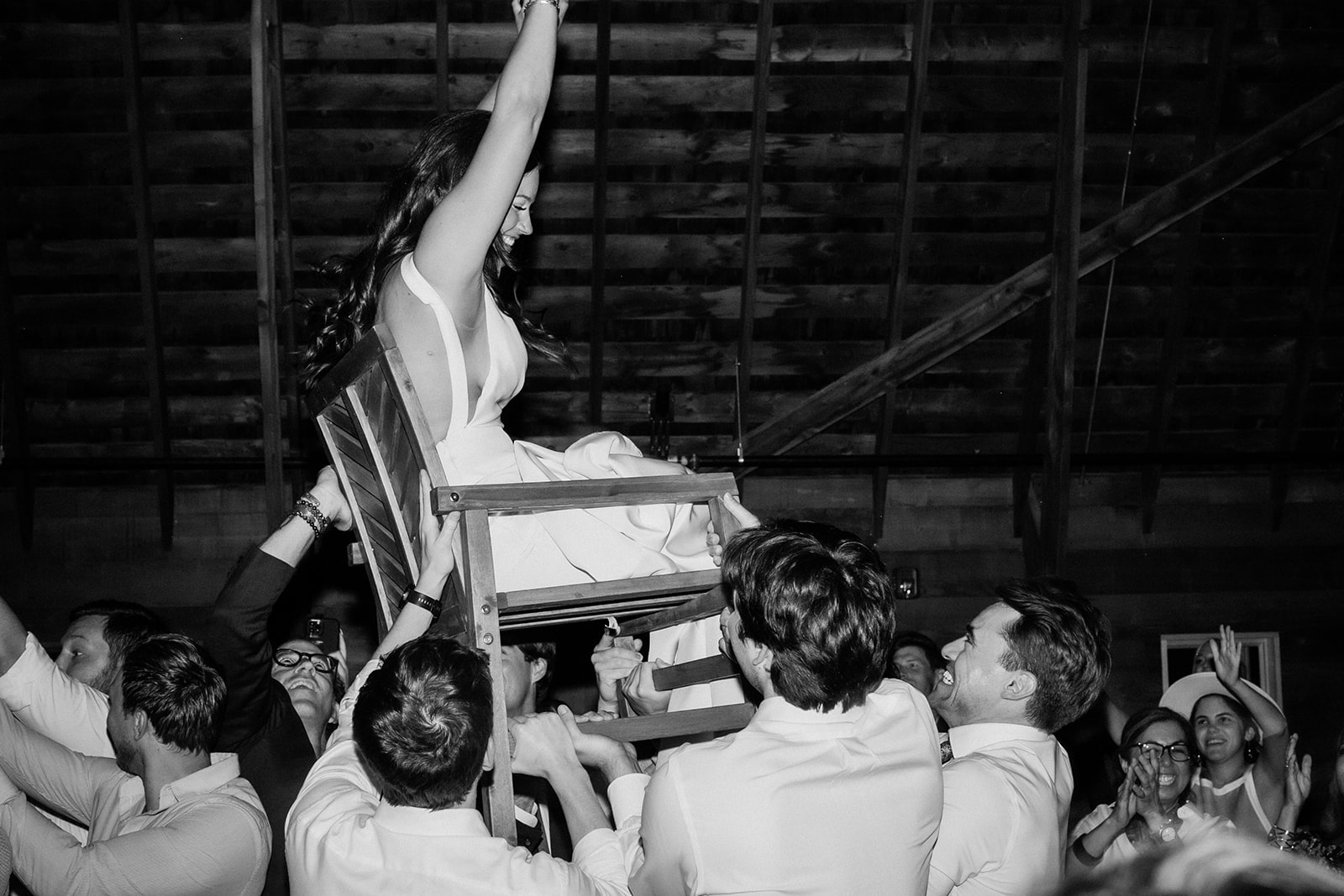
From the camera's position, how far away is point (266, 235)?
5.80 meters

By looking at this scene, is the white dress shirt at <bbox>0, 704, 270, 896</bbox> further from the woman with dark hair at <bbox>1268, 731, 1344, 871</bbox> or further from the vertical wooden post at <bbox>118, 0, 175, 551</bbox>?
the vertical wooden post at <bbox>118, 0, 175, 551</bbox>

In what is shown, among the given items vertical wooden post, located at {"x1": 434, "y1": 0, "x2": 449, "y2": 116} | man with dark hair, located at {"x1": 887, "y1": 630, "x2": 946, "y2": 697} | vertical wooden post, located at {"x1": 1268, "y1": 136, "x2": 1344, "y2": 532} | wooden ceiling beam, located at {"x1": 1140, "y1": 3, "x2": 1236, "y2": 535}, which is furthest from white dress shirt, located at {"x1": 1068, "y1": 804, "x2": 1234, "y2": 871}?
vertical wooden post, located at {"x1": 1268, "y1": 136, "x2": 1344, "y2": 532}

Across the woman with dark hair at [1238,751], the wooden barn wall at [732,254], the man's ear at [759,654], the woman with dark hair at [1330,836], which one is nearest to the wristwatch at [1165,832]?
the woman with dark hair at [1330,836]

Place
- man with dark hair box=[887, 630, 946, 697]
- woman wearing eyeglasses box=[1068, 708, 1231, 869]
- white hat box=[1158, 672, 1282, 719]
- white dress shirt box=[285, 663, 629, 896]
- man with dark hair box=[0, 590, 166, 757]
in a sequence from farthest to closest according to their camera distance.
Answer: white hat box=[1158, 672, 1282, 719] → man with dark hair box=[887, 630, 946, 697] → woman wearing eyeglasses box=[1068, 708, 1231, 869] → man with dark hair box=[0, 590, 166, 757] → white dress shirt box=[285, 663, 629, 896]

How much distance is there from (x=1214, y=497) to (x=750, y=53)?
420 cm

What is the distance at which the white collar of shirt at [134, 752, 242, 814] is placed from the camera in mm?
2361

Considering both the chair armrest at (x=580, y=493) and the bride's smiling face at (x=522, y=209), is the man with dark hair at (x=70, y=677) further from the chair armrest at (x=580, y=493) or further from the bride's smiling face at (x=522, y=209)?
the bride's smiling face at (x=522, y=209)

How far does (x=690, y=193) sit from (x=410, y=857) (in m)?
5.24

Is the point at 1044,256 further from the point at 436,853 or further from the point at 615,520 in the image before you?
the point at 436,853

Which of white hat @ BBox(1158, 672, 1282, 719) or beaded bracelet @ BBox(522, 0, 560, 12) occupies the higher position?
beaded bracelet @ BBox(522, 0, 560, 12)

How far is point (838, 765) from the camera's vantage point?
1.81 metres

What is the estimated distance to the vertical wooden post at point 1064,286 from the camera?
19.6 ft

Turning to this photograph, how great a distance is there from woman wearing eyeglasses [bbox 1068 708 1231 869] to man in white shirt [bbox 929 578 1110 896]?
3.19 feet

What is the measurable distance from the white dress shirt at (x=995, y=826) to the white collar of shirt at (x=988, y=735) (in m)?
0.06
